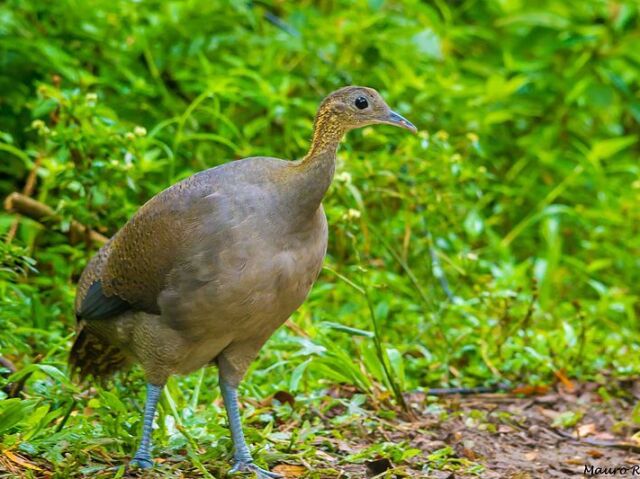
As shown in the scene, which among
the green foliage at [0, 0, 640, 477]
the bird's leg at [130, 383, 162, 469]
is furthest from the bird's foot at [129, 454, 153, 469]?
the green foliage at [0, 0, 640, 477]

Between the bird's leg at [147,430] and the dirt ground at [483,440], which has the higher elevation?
the dirt ground at [483,440]

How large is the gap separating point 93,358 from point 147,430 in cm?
67

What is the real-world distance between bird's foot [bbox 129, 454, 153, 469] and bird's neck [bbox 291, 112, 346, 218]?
106 cm

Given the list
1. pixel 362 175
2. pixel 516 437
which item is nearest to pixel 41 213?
pixel 362 175

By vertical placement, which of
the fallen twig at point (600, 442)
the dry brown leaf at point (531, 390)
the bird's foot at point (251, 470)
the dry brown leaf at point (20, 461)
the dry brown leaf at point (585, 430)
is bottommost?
the dry brown leaf at point (20, 461)

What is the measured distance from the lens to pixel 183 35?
6.54 metres

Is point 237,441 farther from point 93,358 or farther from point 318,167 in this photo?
point 318,167

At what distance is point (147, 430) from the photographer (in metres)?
3.92

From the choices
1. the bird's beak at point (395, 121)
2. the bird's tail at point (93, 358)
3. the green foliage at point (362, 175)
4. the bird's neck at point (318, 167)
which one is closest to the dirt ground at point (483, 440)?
the green foliage at point (362, 175)

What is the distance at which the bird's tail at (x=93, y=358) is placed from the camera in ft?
14.5

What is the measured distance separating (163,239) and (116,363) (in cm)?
85

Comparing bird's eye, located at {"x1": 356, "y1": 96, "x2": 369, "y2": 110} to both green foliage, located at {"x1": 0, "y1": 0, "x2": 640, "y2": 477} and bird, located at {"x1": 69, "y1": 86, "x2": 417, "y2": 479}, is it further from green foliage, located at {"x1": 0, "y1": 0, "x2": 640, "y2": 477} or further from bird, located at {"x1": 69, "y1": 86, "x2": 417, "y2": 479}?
green foliage, located at {"x1": 0, "y1": 0, "x2": 640, "y2": 477}

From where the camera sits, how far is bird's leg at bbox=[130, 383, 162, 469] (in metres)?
3.84

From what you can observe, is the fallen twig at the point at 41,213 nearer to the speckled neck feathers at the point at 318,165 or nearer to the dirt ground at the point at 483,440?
the dirt ground at the point at 483,440
